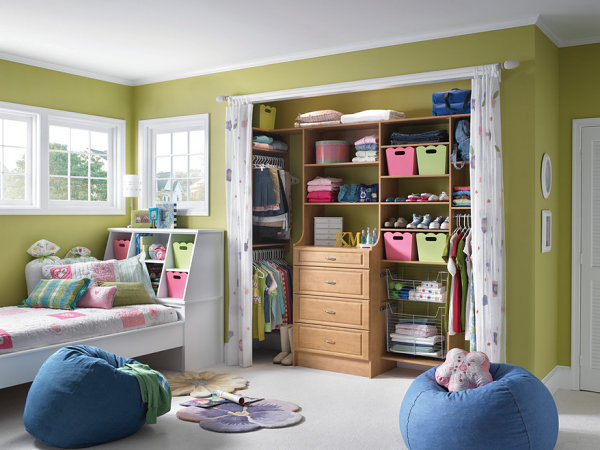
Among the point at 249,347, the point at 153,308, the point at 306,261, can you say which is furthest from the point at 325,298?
the point at 153,308

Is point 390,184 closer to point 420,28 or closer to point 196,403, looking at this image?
point 420,28

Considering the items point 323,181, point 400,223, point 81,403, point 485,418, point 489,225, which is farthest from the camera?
point 323,181

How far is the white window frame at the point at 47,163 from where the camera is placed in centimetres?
514

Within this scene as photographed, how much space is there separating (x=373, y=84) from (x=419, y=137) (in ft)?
1.77

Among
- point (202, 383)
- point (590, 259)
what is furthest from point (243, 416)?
point (590, 259)

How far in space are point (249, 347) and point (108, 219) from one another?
1.88 metres

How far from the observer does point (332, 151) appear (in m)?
5.16

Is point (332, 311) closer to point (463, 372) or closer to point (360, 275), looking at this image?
point (360, 275)

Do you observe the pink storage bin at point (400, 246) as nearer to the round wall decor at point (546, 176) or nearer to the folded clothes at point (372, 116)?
the folded clothes at point (372, 116)

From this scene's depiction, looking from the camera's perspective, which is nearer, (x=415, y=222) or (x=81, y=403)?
(x=81, y=403)

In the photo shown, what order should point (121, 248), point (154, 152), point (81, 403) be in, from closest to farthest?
1. point (81, 403)
2. point (121, 248)
3. point (154, 152)

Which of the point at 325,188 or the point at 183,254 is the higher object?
the point at 325,188

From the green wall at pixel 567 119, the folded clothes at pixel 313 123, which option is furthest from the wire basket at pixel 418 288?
the folded clothes at pixel 313 123

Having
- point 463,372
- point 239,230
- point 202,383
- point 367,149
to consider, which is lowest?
point 202,383
